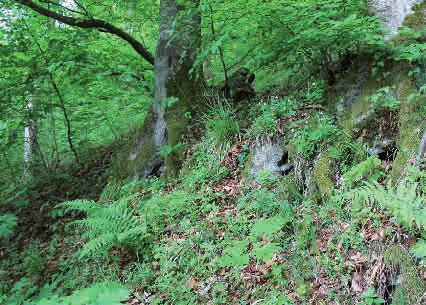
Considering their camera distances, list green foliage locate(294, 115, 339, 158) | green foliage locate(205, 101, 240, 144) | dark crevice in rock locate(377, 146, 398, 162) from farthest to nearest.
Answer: green foliage locate(205, 101, 240, 144) → green foliage locate(294, 115, 339, 158) → dark crevice in rock locate(377, 146, 398, 162)

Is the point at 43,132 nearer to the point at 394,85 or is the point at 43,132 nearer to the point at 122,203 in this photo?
the point at 122,203

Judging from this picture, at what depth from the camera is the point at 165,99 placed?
6344 millimetres

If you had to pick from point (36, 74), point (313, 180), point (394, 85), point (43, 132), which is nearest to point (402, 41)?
point (394, 85)

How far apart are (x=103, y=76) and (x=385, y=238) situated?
5.26 metres

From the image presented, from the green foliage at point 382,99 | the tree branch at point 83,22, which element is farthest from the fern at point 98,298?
the tree branch at point 83,22

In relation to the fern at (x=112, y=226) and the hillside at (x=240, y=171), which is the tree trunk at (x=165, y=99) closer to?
the hillside at (x=240, y=171)

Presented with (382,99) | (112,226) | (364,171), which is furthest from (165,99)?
(364,171)

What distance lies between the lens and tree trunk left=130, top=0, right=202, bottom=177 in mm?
6250

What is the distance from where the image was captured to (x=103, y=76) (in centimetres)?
664

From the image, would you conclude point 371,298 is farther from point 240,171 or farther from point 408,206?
point 240,171

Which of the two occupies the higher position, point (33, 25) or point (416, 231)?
point (33, 25)

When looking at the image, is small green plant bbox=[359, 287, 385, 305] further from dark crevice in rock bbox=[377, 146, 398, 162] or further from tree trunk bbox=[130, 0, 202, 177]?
Result: tree trunk bbox=[130, 0, 202, 177]

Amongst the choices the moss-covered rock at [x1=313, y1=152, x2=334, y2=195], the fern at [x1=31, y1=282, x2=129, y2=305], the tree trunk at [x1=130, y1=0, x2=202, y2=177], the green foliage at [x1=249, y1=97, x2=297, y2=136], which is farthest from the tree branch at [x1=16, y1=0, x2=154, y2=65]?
the fern at [x1=31, y1=282, x2=129, y2=305]

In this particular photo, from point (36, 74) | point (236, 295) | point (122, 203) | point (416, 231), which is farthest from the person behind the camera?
point (36, 74)
